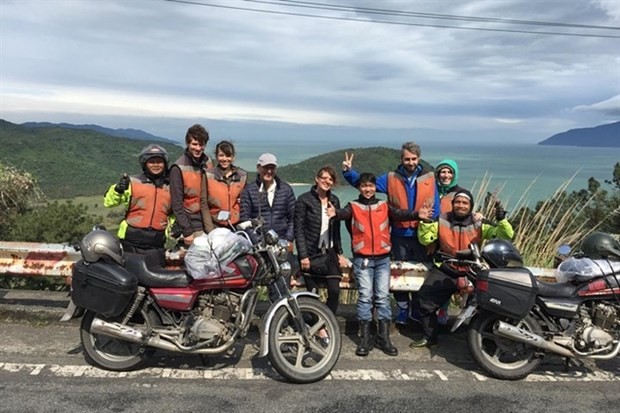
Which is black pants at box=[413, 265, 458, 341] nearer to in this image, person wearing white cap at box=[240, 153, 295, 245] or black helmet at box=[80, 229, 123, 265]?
person wearing white cap at box=[240, 153, 295, 245]

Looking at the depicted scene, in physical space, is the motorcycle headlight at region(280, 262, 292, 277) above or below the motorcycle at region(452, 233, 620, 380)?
above

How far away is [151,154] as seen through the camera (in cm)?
446

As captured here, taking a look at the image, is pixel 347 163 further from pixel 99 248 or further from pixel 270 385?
pixel 99 248

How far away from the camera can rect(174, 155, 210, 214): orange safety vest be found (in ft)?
15.3

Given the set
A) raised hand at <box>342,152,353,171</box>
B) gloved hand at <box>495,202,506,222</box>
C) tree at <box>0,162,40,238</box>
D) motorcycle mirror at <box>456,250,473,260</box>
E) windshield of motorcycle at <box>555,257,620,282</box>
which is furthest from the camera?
tree at <box>0,162,40,238</box>

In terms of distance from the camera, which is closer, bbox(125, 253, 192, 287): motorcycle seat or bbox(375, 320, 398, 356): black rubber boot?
bbox(125, 253, 192, 287): motorcycle seat

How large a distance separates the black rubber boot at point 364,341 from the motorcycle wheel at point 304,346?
0.45 m

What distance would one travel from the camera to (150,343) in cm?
383

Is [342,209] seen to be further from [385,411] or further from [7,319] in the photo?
[7,319]

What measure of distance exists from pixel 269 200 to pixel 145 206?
3.69ft

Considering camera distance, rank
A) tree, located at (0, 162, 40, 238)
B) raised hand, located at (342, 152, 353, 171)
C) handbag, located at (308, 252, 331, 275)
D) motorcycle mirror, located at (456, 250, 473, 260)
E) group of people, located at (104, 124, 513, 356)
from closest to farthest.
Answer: motorcycle mirror, located at (456, 250, 473, 260)
group of people, located at (104, 124, 513, 356)
handbag, located at (308, 252, 331, 275)
raised hand, located at (342, 152, 353, 171)
tree, located at (0, 162, 40, 238)

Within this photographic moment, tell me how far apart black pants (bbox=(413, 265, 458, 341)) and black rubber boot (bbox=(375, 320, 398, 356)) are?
379mm

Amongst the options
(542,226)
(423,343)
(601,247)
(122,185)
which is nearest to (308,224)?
(423,343)

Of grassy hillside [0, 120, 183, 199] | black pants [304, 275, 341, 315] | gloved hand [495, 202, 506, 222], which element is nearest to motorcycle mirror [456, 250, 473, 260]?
gloved hand [495, 202, 506, 222]
